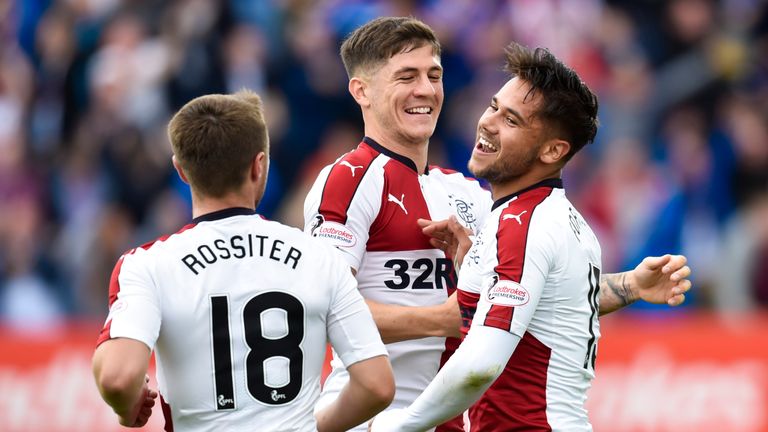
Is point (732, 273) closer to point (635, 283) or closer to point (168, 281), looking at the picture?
point (635, 283)

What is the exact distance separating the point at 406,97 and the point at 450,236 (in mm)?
756

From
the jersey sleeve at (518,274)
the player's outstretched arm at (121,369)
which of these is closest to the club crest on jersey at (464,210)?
the jersey sleeve at (518,274)

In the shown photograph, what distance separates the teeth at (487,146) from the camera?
547 cm

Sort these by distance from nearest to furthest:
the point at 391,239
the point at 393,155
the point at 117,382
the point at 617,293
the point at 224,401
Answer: the point at 117,382 → the point at 224,401 → the point at 617,293 → the point at 391,239 → the point at 393,155

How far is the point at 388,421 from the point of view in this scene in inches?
204

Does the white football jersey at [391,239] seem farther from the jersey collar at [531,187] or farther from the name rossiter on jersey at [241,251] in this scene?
the name rossiter on jersey at [241,251]

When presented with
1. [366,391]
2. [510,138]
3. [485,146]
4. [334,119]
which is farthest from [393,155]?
[334,119]

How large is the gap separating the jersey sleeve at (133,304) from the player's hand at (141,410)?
0.22 m

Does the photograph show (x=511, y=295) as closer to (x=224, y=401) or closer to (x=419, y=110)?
(x=224, y=401)

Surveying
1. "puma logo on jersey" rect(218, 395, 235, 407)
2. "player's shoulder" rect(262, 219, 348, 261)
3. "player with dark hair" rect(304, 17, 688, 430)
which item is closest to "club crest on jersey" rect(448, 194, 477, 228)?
"player with dark hair" rect(304, 17, 688, 430)

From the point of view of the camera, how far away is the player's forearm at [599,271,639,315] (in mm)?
5697

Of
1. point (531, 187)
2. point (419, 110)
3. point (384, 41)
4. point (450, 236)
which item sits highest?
point (384, 41)

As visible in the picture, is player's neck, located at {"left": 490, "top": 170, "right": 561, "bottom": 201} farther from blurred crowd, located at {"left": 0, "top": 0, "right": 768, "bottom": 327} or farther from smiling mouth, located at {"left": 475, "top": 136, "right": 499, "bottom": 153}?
blurred crowd, located at {"left": 0, "top": 0, "right": 768, "bottom": 327}

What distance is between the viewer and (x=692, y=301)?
1194cm
